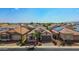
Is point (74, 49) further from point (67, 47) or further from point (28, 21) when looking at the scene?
point (28, 21)

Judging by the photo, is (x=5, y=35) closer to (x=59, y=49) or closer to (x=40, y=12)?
(x=40, y=12)

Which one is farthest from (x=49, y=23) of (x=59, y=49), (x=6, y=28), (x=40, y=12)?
(x=6, y=28)
